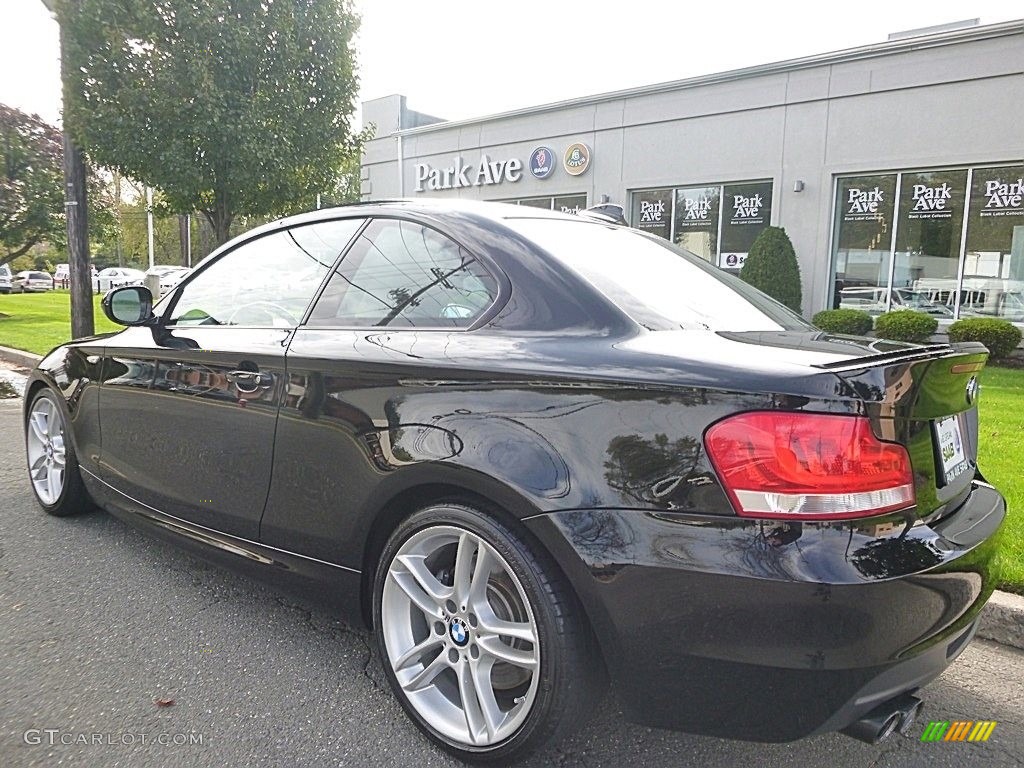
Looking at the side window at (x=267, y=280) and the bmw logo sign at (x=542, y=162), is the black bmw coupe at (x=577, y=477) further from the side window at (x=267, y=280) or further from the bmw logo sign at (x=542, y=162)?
the bmw logo sign at (x=542, y=162)

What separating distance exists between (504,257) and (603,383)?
2.10ft

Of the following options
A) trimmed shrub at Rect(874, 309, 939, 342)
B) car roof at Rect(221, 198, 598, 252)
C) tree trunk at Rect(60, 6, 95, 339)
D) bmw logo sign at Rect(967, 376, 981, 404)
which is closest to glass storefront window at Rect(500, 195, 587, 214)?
trimmed shrub at Rect(874, 309, 939, 342)

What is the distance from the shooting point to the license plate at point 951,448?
1905 millimetres

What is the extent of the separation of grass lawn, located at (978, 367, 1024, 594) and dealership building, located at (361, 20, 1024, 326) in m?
4.05

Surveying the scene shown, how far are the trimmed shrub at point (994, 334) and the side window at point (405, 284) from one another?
1118 cm

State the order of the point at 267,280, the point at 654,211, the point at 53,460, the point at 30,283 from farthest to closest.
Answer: the point at 30,283 → the point at 654,211 → the point at 53,460 → the point at 267,280

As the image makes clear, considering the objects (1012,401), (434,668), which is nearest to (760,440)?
(434,668)

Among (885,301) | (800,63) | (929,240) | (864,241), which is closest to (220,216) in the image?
(800,63)

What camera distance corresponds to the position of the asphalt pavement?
2.14 metres

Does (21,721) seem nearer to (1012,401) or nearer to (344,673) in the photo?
(344,673)

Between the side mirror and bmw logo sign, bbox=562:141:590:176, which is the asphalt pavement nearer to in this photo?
the side mirror

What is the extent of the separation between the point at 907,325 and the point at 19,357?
13.3 m

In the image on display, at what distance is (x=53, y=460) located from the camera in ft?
13.2

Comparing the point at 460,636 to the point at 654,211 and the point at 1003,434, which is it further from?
the point at 654,211
